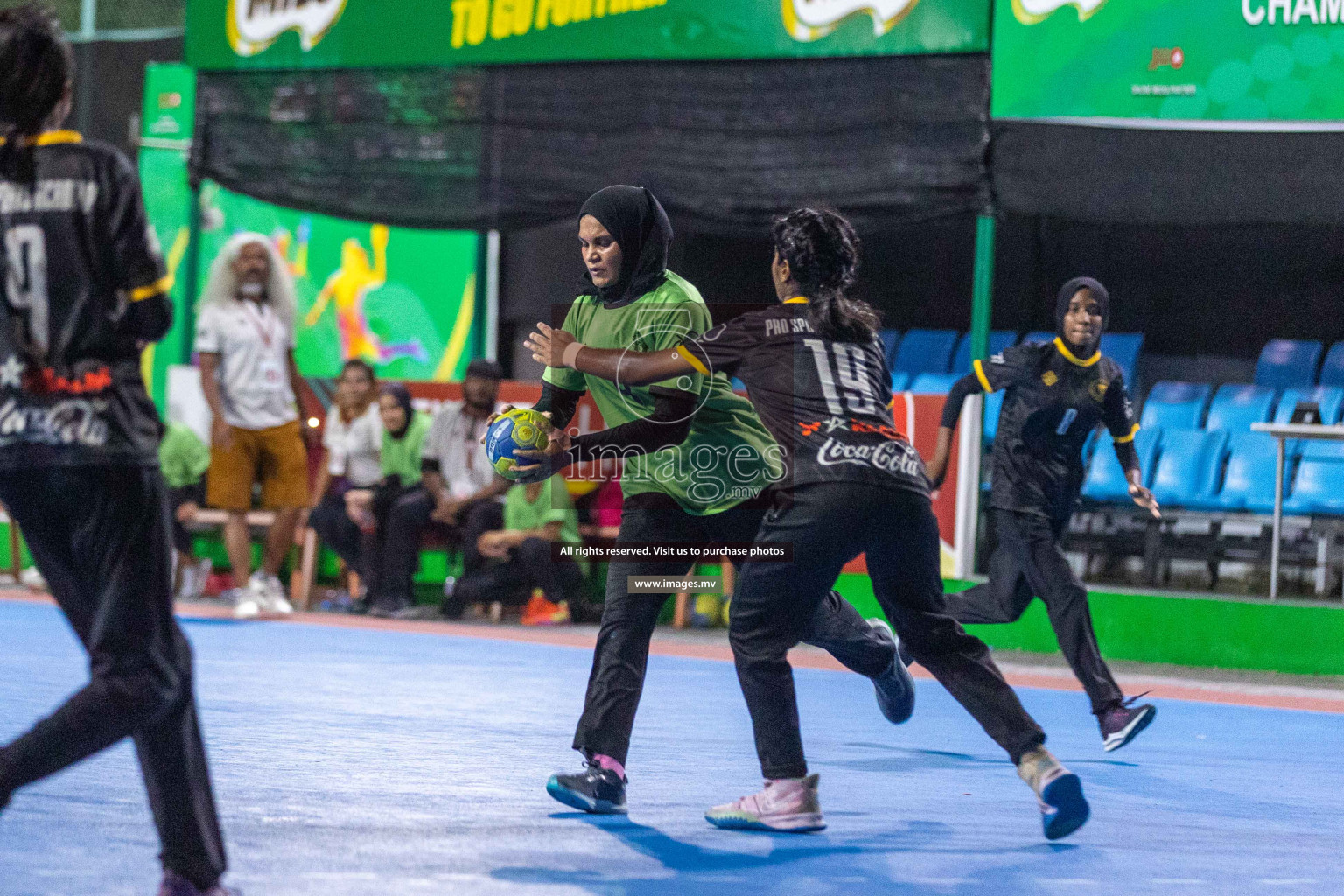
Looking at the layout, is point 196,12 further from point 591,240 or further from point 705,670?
point 591,240

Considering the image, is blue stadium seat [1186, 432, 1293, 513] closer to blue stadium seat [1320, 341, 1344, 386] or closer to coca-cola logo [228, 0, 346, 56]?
blue stadium seat [1320, 341, 1344, 386]

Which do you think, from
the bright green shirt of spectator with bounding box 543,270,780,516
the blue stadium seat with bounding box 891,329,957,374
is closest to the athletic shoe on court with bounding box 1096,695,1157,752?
the bright green shirt of spectator with bounding box 543,270,780,516

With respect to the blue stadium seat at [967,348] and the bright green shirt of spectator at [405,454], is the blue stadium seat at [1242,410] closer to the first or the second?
the blue stadium seat at [967,348]

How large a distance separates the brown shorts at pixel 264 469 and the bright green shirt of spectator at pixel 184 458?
50.5 inches

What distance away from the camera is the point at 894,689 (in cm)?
654

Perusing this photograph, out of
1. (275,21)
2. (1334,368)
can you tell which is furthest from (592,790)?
(275,21)

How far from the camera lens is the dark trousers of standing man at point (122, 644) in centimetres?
371

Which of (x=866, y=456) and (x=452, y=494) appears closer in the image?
(x=866, y=456)

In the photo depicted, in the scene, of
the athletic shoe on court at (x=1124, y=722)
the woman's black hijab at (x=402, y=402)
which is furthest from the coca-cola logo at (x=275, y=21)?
the athletic shoe on court at (x=1124, y=722)

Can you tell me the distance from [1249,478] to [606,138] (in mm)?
5453

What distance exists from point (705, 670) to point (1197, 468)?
4.85m

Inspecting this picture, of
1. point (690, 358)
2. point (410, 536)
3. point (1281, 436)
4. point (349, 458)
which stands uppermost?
point (690, 358)

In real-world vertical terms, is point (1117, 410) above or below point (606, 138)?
below

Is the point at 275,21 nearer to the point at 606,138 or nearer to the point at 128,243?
the point at 606,138
